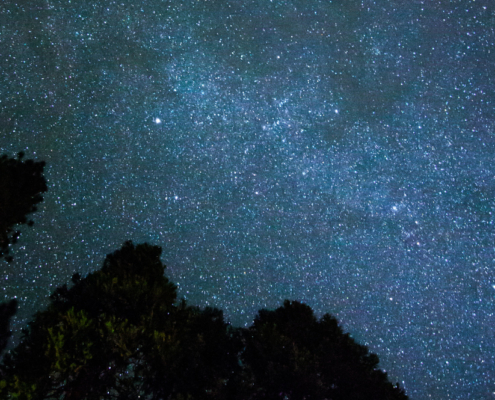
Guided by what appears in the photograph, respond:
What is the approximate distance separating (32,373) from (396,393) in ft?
20.5

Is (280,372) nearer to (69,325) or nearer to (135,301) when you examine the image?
(135,301)

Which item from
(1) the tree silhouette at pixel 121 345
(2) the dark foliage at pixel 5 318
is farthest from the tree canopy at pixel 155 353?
(2) the dark foliage at pixel 5 318

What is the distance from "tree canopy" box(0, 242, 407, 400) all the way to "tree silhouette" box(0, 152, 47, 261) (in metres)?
1.43

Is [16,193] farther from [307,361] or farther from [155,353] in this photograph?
[307,361]

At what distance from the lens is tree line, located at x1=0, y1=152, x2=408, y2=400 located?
19.5 ft

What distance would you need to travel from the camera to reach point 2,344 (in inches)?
307

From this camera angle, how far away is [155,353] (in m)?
6.48

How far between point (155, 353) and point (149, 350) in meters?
0.12

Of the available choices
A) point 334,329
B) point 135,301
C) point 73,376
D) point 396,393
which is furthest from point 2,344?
point 396,393

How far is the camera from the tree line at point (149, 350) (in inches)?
234

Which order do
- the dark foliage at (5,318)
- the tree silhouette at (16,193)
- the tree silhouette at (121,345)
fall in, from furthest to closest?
1. the dark foliage at (5,318)
2. the tree silhouette at (16,193)
3. the tree silhouette at (121,345)

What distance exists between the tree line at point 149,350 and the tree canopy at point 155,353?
0.02 metres

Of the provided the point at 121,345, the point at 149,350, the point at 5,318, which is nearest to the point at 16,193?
the point at 5,318

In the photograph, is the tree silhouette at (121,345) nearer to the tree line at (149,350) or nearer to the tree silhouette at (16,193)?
the tree line at (149,350)
